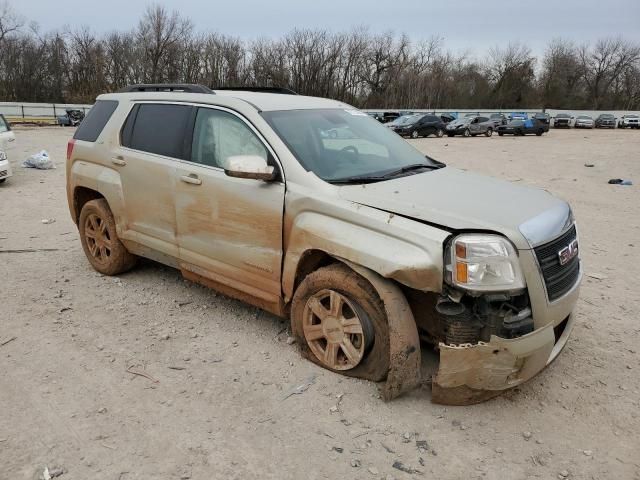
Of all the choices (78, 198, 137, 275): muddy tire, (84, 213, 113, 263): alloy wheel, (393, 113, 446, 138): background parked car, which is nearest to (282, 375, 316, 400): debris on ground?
(78, 198, 137, 275): muddy tire

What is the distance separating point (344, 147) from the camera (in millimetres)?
3918

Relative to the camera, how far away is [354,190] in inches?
129

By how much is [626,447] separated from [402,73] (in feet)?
258

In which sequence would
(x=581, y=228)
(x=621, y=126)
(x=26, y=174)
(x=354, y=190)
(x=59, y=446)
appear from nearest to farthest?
(x=59, y=446) < (x=354, y=190) < (x=581, y=228) < (x=26, y=174) < (x=621, y=126)

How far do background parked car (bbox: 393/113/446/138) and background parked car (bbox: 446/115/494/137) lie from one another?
1.98 meters

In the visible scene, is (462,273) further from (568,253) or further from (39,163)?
(39,163)

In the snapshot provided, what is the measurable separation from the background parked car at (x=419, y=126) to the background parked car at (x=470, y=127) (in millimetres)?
1978

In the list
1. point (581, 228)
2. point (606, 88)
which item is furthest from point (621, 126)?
point (581, 228)

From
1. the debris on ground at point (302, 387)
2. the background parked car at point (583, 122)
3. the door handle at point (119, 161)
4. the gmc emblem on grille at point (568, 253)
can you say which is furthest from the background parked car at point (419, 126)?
the debris on ground at point (302, 387)

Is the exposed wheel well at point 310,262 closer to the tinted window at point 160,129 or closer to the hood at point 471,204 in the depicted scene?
the hood at point 471,204

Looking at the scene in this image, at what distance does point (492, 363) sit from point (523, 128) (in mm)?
41238

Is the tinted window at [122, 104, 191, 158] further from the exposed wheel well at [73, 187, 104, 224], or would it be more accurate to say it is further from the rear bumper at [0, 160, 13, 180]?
the rear bumper at [0, 160, 13, 180]

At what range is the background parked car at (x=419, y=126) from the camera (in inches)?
1359

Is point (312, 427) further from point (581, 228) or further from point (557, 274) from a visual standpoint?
point (581, 228)
